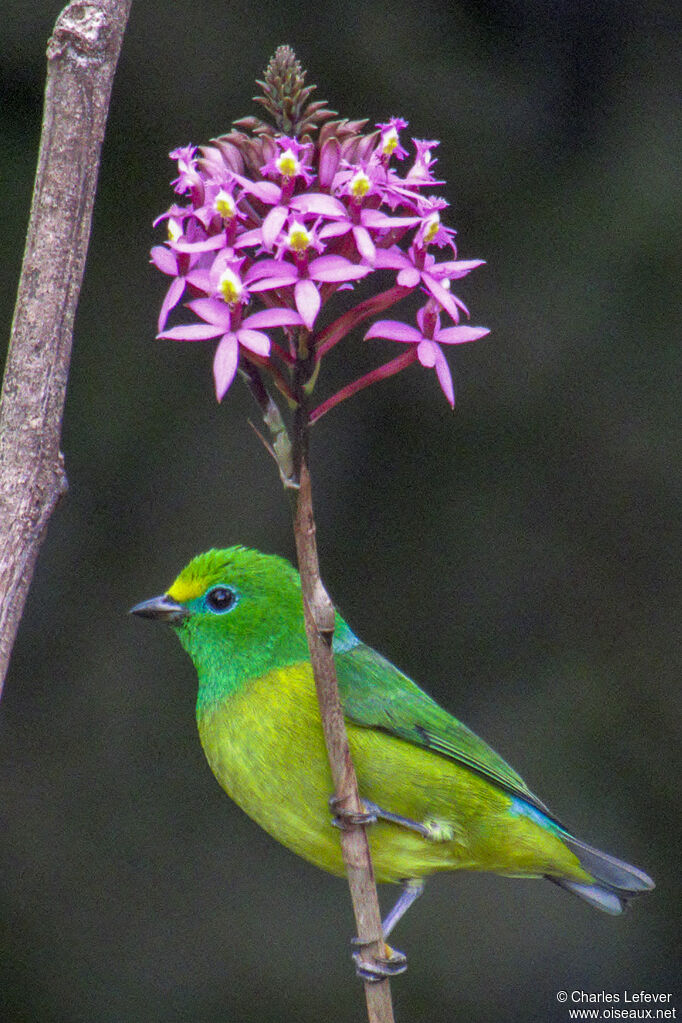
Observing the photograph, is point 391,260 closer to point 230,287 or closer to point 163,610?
point 230,287

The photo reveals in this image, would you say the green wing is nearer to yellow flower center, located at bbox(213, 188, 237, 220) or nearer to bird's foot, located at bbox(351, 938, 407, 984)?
bird's foot, located at bbox(351, 938, 407, 984)

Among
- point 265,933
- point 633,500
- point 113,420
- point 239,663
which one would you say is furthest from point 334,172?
point 265,933

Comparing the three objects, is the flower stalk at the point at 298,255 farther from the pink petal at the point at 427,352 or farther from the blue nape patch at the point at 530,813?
the blue nape patch at the point at 530,813

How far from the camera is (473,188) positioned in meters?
3.10

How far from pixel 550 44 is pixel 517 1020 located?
2.57m

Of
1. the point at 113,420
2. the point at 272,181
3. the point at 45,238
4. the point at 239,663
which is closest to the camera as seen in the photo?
the point at 272,181

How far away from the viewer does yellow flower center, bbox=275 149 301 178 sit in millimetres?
1041

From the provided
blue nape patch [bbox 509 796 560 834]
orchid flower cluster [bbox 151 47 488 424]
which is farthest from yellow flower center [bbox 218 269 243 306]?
blue nape patch [bbox 509 796 560 834]

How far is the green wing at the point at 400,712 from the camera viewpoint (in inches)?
64.0

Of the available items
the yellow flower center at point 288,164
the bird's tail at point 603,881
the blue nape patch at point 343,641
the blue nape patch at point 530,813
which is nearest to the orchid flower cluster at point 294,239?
the yellow flower center at point 288,164

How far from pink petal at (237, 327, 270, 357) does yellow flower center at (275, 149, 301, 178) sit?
144 millimetres

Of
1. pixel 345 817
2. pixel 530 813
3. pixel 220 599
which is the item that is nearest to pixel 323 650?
pixel 345 817

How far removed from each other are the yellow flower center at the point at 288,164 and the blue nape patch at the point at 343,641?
2.50 ft

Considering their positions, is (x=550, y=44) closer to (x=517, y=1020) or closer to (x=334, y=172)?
(x=334, y=172)
